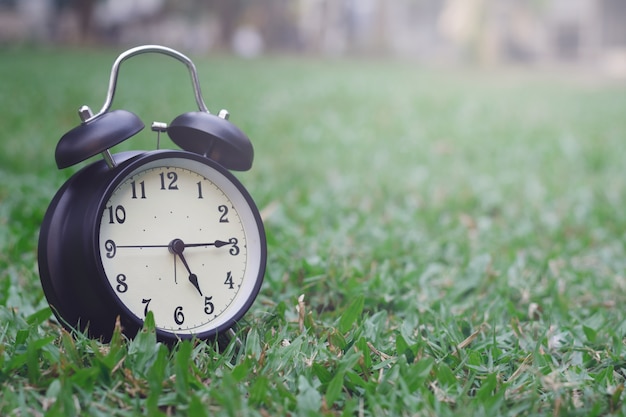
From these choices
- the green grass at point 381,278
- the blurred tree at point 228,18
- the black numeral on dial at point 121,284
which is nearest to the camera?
the green grass at point 381,278

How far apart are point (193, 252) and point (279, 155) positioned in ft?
9.57

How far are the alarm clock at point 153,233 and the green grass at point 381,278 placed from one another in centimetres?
7

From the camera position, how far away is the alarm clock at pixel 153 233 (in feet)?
4.63

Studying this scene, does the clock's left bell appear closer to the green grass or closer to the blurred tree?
the green grass

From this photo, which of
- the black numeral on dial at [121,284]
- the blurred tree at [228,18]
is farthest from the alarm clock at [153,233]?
the blurred tree at [228,18]

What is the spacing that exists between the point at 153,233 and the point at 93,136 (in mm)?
229

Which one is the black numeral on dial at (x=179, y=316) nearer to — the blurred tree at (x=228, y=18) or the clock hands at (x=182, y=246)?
the clock hands at (x=182, y=246)

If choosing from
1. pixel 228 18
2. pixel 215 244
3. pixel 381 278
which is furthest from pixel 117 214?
pixel 228 18

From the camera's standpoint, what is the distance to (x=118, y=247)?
1.46 metres

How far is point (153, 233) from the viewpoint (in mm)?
1489

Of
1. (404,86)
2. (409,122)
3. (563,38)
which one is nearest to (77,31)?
(404,86)

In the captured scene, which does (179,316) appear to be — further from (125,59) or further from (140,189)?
(125,59)

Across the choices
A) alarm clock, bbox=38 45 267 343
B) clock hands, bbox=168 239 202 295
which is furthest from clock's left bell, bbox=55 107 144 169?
clock hands, bbox=168 239 202 295

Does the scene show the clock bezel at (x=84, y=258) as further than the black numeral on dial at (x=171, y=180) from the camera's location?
No
